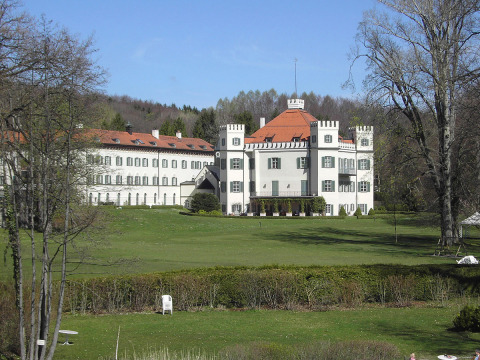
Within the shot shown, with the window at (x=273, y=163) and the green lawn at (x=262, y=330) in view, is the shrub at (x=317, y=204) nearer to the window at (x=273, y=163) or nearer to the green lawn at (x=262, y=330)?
the window at (x=273, y=163)

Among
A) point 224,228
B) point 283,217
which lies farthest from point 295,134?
point 224,228

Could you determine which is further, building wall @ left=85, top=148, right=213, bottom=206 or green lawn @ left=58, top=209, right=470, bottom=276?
building wall @ left=85, top=148, right=213, bottom=206

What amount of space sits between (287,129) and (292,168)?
5.31 metres

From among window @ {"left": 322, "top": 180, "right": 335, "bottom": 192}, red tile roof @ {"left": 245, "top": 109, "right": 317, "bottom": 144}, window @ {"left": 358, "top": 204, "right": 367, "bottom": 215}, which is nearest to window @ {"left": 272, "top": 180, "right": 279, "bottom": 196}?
red tile roof @ {"left": 245, "top": 109, "right": 317, "bottom": 144}

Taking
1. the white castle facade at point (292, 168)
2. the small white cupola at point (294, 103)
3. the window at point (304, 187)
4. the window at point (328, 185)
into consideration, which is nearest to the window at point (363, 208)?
the white castle facade at point (292, 168)

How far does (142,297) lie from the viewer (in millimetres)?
18547

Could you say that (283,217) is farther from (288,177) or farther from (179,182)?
(179,182)

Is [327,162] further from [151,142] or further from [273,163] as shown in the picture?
[151,142]

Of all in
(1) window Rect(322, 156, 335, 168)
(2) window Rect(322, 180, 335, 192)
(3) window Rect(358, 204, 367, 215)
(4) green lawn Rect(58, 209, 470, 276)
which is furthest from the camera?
(3) window Rect(358, 204, 367, 215)

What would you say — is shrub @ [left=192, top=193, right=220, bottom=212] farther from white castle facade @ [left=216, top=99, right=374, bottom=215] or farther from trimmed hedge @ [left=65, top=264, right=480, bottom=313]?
trimmed hedge @ [left=65, top=264, right=480, bottom=313]

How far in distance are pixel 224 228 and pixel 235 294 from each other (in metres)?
31.2

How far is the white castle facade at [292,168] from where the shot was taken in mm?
61375

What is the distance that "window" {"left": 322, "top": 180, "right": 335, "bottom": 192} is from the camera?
2408 inches

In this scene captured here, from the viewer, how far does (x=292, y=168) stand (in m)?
62.7
